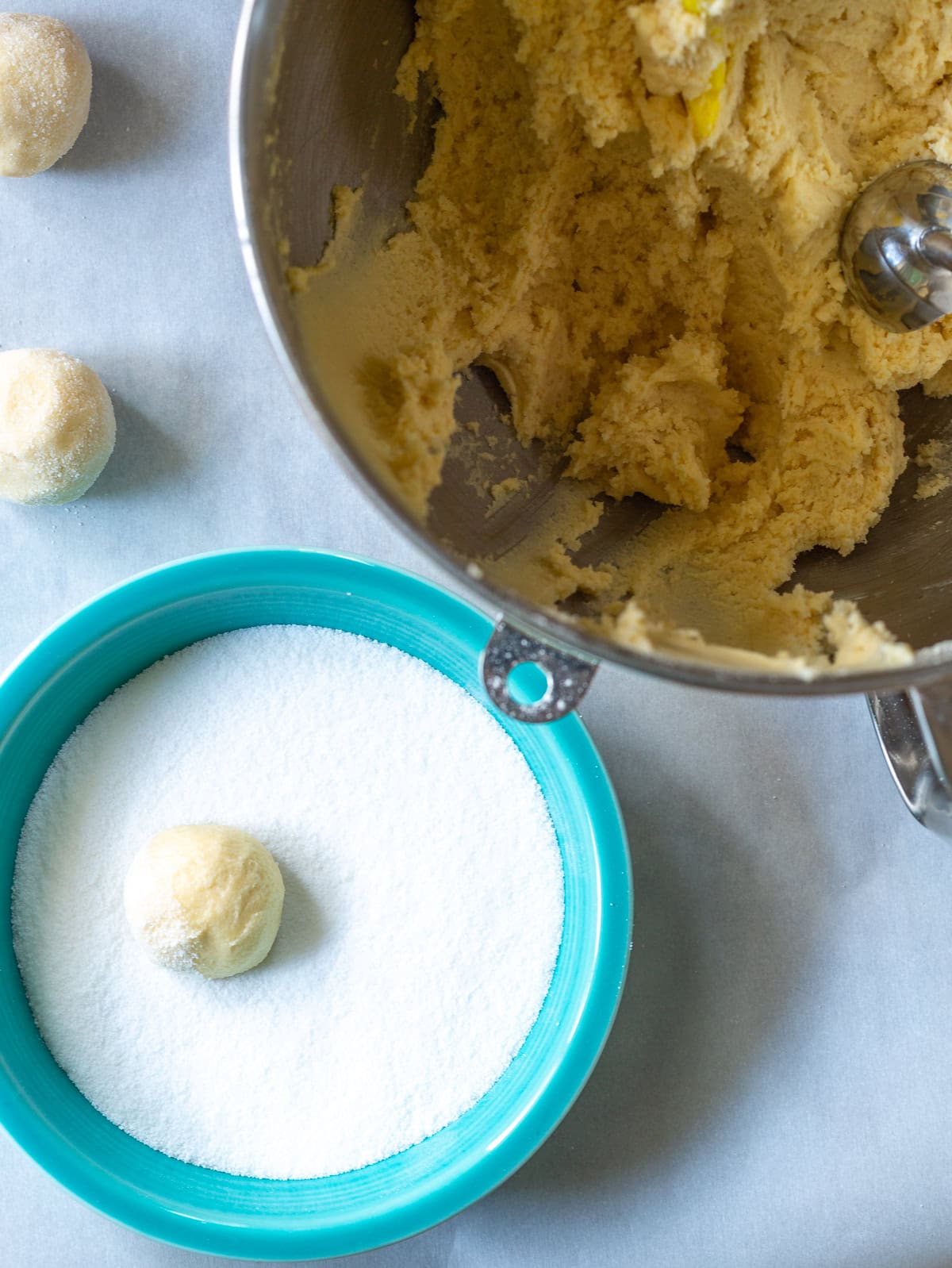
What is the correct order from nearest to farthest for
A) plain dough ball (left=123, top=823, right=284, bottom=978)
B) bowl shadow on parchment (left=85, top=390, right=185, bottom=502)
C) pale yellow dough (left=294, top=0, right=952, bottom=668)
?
pale yellow dough (left=294, top=0, right=952, bottom=668) < plain dough ball (left=123, top=823, right=284, bottom=978) < bowl shadow on parchment (left=85, top=390, right=185, bottom=502)

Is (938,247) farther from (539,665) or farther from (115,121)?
(115,121)

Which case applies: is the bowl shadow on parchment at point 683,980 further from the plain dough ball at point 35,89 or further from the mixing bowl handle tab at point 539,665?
the plain dough ball at point 35,89

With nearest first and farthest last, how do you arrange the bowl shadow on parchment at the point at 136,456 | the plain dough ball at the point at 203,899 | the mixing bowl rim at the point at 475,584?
the mixing bowl rim at the point at 475,584 → the plain dough ball at the point at 203,899 → the bowl shadow on parchment at the point at 136,456

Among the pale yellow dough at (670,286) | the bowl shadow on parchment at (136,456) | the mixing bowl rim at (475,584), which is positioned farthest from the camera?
the bowl shadow on parchment at (136,456)

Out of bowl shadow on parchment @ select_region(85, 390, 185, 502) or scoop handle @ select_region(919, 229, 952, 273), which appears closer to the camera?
scoop handle @ select_region(919, 229, 952, 273)

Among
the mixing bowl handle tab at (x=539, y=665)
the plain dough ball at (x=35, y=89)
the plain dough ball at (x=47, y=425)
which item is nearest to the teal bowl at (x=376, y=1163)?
the plain dough ball at (x=47, y=425)

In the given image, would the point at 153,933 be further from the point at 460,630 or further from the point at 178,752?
the point at 460,630

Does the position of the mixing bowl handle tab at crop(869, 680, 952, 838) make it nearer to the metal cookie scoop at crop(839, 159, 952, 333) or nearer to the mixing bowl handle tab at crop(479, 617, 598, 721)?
the metal cookie scoop at crop(839, 159, 952, 333)

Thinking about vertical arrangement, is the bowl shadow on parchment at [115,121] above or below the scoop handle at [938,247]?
below

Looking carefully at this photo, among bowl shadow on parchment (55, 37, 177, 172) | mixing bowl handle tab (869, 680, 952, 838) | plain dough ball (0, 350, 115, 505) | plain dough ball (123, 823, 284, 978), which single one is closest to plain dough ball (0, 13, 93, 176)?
bowl shadow on parchment (55, 37, 177, 172)
